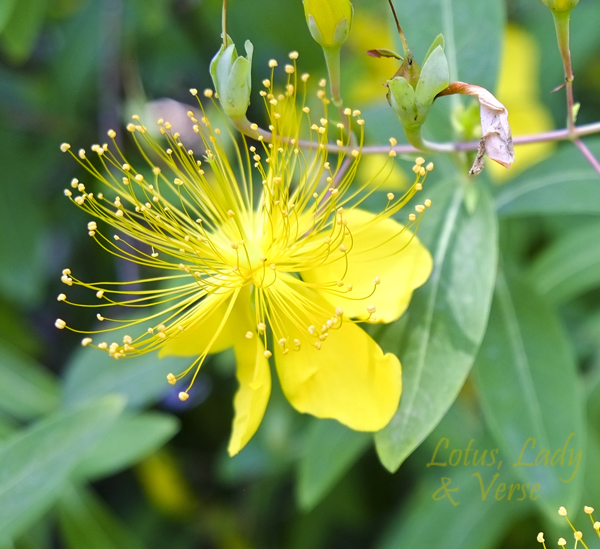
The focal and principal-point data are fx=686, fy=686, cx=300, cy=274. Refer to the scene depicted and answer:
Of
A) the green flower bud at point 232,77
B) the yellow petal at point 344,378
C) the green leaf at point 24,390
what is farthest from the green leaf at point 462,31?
the green leaf at point 24,390

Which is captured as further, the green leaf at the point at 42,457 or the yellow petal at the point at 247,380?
the green leaf at the point at 42,457

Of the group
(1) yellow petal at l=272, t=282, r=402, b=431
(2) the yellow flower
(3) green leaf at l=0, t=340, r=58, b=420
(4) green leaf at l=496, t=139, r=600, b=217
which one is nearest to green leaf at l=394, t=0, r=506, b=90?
(4) green leaf at l=496, t=139, r=600, b=217

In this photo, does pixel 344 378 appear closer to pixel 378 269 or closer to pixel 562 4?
pixel 378 269

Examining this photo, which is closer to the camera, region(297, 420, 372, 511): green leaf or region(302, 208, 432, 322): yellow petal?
region(302, 208, 432, 322): yellow petal

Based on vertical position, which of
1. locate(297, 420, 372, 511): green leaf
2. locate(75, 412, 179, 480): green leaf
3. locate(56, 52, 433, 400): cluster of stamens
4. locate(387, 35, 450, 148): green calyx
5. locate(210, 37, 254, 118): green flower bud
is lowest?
locate(297, 420, 372, 511): green leaf

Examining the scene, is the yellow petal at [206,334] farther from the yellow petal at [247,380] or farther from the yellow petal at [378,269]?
the yellow petal at [378,269]

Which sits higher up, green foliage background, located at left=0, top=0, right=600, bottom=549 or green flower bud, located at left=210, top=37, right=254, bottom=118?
green flower bud, located at left=210, top=37, right=254, bottom=118

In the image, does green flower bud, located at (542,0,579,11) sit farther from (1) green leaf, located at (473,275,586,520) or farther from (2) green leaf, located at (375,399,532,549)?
(2) green leaf, located at (375,399,532,549)
